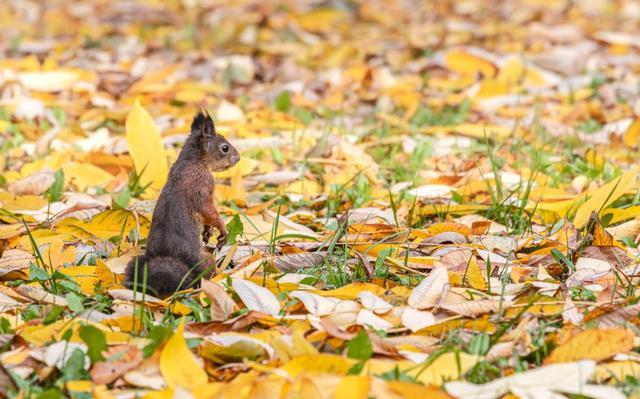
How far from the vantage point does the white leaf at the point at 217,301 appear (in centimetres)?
290

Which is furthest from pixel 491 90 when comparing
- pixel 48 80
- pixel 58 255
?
pixel 58 255

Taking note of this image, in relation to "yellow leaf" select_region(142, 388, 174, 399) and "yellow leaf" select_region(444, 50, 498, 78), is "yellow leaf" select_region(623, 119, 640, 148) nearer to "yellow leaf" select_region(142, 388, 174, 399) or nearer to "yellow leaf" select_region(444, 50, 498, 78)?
"yellow leaf" select_region(444, 50, 498, 78)

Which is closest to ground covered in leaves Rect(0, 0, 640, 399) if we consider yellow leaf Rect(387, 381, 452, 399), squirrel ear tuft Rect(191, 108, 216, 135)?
yellow leaf Rect(387, 381, 452, 399)

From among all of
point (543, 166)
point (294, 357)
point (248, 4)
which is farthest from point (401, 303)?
point (248, 4)

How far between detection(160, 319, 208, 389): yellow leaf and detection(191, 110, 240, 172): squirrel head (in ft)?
3.38

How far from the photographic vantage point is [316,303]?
2951 millimetres

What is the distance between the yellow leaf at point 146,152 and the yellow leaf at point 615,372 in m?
2.50

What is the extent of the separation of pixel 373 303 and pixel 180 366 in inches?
26.5

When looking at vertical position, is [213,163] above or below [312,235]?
above

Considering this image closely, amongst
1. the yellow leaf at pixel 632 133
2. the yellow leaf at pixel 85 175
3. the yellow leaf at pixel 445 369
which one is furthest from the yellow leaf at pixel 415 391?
the yellow leaf at pixel 632 133

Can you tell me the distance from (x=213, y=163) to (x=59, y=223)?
2.44ft

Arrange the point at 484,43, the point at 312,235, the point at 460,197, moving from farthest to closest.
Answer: the point at 484,43 < the point at 460,197 < the point at 312,235

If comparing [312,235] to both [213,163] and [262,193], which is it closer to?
[213,163]

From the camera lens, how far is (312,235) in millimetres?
3795
